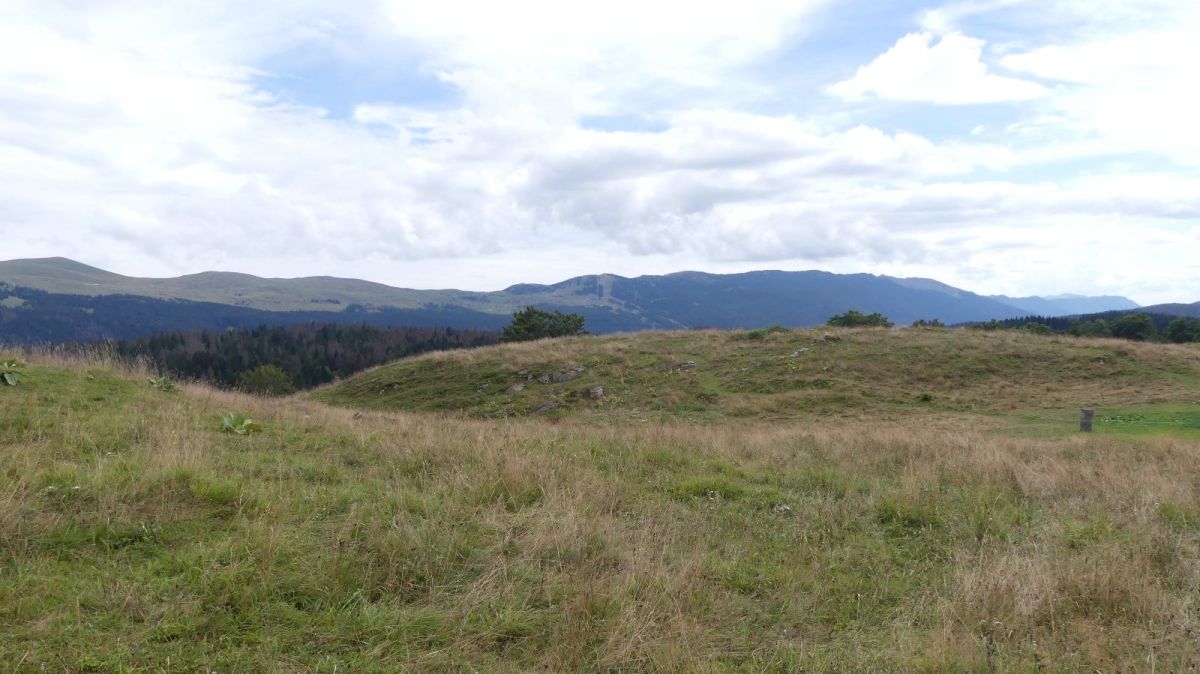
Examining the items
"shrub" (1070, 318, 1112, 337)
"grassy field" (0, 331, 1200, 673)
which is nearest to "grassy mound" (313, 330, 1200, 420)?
"grassy field" (0, 331, 1200, 673)

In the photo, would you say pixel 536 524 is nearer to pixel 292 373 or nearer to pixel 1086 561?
pixel 1086 561

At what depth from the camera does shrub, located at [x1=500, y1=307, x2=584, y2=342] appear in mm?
55969

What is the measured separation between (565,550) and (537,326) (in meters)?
52.1

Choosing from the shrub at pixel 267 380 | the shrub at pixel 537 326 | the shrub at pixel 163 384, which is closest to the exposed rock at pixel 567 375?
the shrub at pixel 163 384

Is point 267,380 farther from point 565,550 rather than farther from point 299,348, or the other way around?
point 565,550

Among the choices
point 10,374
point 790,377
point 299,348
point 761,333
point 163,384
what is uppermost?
point 761,333

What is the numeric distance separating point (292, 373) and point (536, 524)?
103437 millimetres

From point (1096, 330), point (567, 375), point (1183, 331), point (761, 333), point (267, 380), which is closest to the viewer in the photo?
point (567, 375)

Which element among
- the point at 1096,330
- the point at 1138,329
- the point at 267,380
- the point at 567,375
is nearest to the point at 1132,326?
the point at 1138,329

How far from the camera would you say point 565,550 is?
5258 millimetres

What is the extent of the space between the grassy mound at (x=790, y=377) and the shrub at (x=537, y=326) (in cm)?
2161

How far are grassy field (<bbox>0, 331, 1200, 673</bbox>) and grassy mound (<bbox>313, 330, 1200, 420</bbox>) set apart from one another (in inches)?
470

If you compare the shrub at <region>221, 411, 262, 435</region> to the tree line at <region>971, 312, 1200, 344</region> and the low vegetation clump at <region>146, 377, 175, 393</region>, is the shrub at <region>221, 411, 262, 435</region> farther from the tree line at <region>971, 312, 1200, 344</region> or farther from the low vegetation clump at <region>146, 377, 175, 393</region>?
the tree line at <region>971, 312, 1200, 344</region>

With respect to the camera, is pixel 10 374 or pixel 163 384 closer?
pixel 10 374
